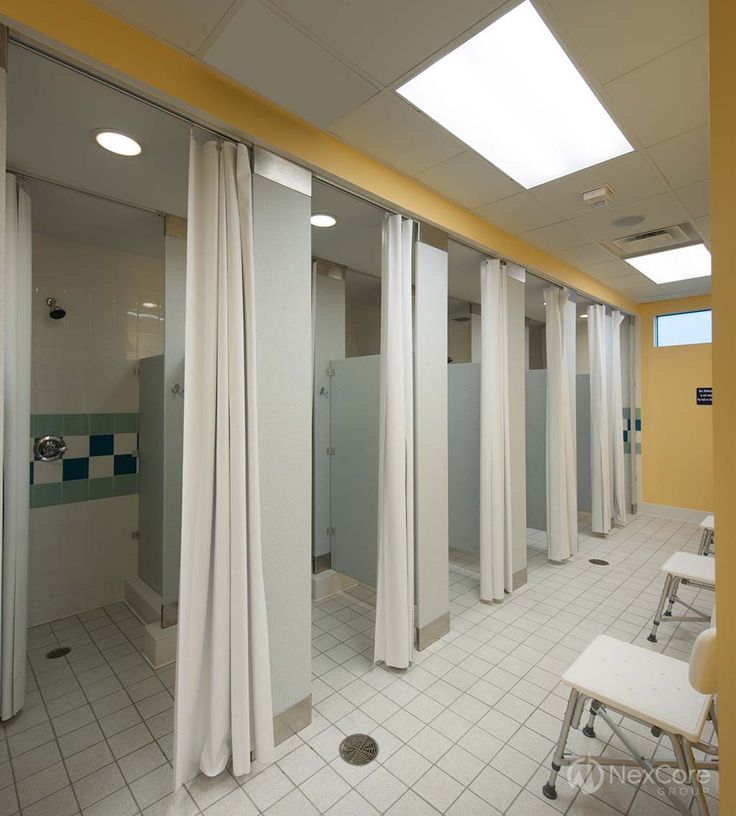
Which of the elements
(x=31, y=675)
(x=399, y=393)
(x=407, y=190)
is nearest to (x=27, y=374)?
(x=31, y=675)

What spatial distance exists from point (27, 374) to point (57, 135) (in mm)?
1050

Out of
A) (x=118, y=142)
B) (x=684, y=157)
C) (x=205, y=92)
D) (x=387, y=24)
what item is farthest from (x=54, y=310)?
(x=684, y=157)

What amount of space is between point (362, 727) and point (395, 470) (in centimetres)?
120

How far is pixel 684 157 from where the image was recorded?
2297 mm

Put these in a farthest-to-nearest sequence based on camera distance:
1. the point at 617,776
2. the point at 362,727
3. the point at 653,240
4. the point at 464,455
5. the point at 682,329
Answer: the point at 682,329 → the point at 464,455 → the point at 653,240 → the point at 362,727 → the point at 617,776

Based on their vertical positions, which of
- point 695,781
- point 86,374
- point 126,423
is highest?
point 86,374

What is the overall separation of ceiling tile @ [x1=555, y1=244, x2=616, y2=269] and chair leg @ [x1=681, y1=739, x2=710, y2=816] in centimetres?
333

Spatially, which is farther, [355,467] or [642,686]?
[355,467]

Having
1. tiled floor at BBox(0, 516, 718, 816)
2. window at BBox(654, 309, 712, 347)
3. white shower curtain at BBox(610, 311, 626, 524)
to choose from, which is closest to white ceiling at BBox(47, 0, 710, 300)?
tiled floor at BBox(0, 516, 718, 816)

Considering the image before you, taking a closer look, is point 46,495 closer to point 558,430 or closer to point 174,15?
point 174,15

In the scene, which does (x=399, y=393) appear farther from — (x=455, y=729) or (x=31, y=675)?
(x=31, y=675)

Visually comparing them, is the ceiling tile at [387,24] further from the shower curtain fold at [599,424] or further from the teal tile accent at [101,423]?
the shower curtain fold at [599,424]

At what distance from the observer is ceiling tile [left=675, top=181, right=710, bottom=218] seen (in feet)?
8.62

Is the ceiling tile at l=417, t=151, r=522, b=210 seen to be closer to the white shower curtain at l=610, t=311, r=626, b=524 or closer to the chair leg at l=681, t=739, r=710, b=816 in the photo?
the chair leg at l=681, t=739, r=710, b=816
